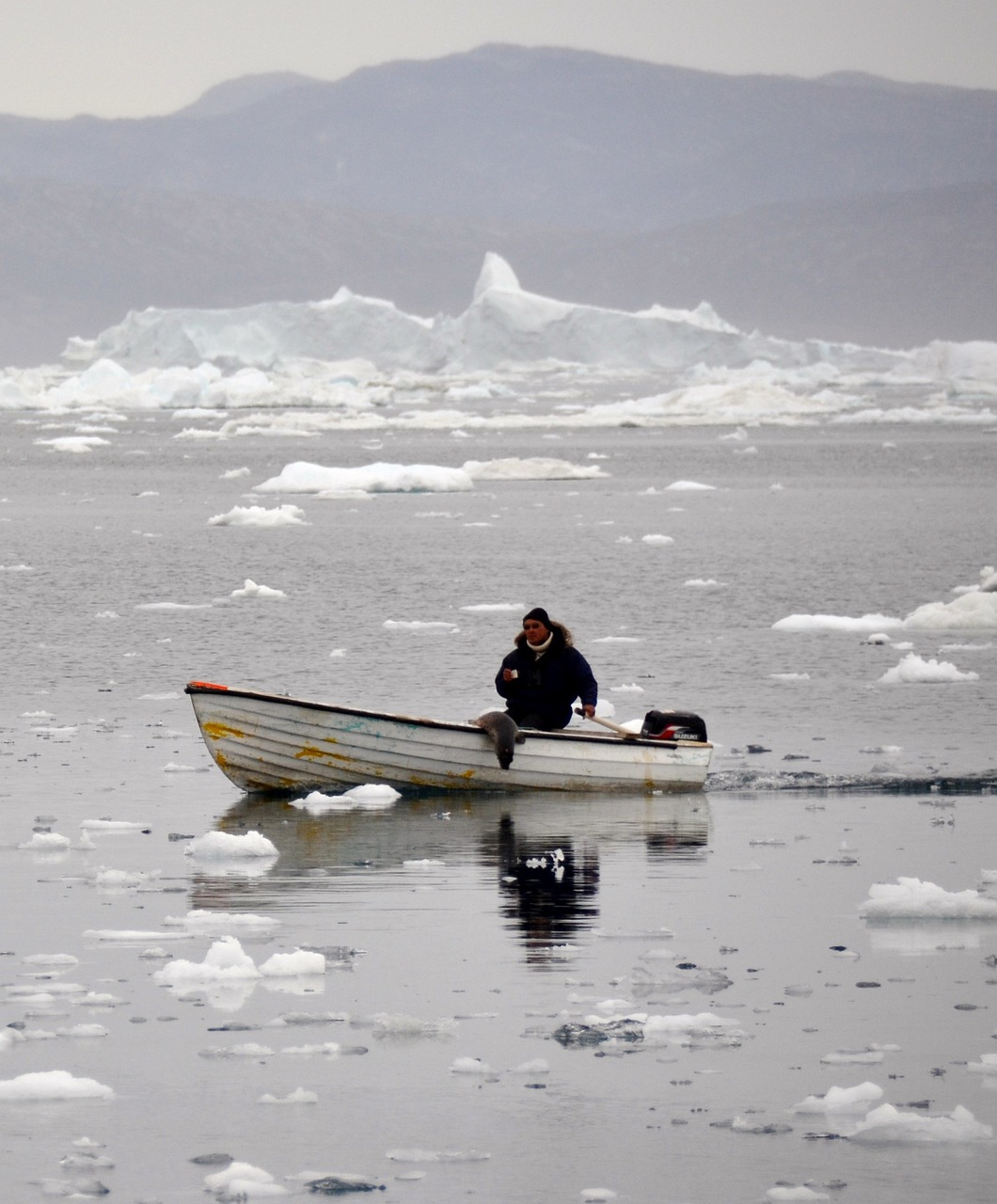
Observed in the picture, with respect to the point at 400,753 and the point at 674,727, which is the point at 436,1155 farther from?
the point at 674,727

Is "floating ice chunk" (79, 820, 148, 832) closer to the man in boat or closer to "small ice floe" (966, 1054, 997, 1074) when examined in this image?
the man in boat

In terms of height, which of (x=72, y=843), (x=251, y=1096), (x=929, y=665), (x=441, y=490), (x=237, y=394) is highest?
(x=237, y=394)

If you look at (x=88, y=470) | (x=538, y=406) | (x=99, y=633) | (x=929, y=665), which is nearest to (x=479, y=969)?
(x=929, y=665)

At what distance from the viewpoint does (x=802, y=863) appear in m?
9.24

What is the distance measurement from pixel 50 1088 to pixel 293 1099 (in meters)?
0.66

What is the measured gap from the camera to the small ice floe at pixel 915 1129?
552 cm

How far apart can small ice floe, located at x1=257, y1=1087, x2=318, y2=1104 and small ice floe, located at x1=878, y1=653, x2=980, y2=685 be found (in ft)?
32.7

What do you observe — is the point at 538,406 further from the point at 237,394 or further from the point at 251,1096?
the point at 251,1096

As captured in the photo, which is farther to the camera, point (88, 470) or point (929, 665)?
point (88, 470)

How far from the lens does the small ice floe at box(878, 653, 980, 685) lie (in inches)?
604

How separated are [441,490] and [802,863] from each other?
29.3 m

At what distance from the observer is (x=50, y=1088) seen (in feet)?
19.3

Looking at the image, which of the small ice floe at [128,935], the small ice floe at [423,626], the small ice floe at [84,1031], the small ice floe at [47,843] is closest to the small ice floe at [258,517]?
the small ice floe at [423,626]

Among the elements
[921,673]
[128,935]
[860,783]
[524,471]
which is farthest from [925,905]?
[524,471]
